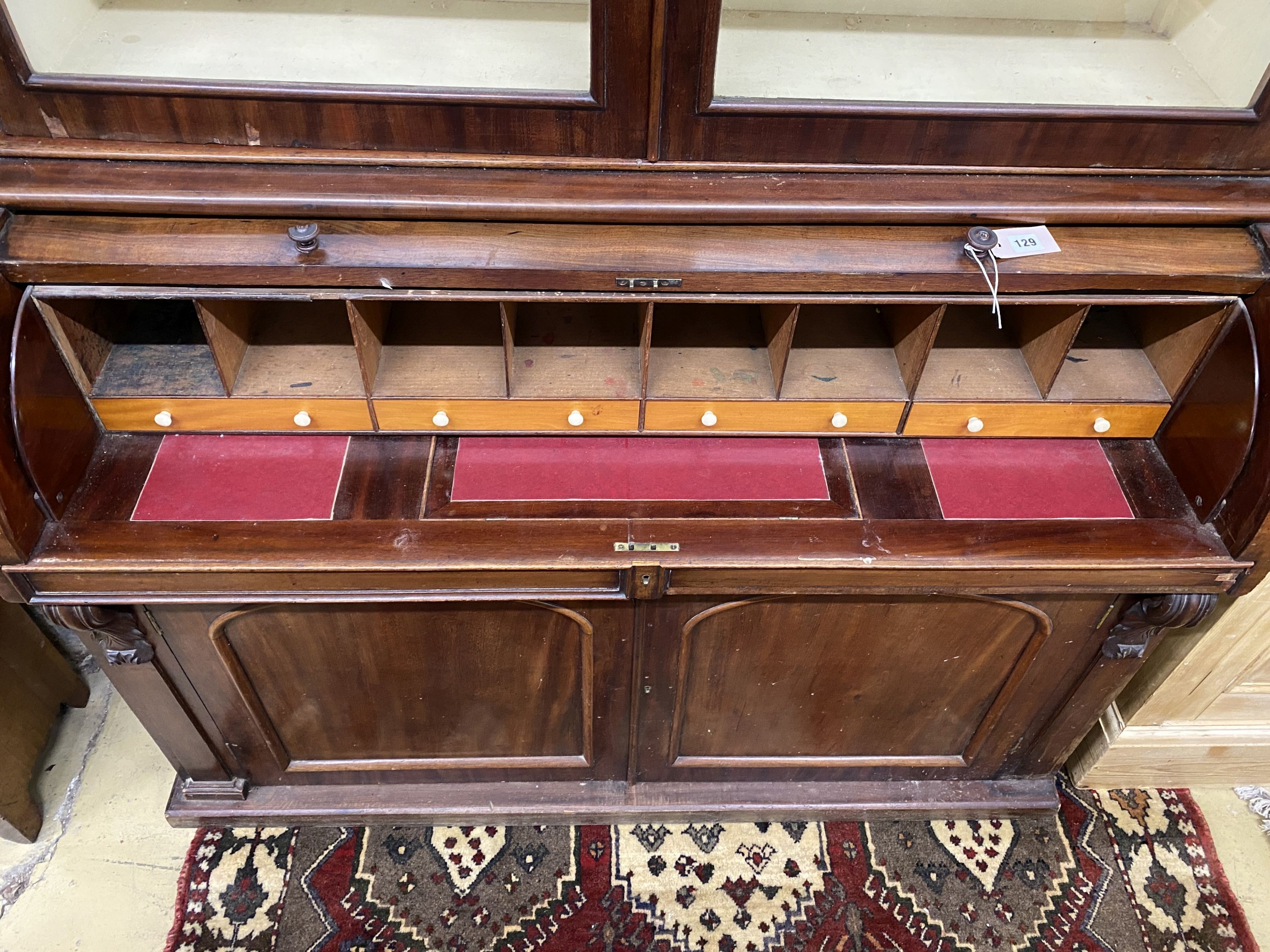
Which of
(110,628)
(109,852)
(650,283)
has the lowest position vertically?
(109,852)

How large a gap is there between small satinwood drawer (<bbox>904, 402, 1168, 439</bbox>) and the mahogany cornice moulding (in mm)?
253

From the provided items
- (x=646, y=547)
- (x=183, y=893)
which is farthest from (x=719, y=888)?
(x=183, y=893)

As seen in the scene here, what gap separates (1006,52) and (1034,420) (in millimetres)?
474

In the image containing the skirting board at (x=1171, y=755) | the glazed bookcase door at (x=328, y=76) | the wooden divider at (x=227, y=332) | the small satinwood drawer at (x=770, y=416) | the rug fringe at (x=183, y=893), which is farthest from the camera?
the skirting board at (x=1171, y=755)

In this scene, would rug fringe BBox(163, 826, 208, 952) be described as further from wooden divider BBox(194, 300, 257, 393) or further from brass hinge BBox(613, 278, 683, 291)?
brass hinge BBox(613, 278, 683, 291)

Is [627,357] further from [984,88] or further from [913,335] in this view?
[984,88]

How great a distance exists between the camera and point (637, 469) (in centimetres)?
126

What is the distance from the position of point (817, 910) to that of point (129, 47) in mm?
1669

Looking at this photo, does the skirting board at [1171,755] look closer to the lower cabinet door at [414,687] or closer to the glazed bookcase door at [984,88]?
the lower cabinet door at [414,687]

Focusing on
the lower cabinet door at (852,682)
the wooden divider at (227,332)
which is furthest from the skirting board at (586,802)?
the wooden divider at (227,332)

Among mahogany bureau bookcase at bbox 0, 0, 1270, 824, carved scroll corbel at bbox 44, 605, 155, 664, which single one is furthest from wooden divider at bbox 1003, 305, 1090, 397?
carved scroll corbel at bbox 44, 605, 155, 664

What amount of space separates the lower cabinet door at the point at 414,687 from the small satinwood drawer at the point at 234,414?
248 mm

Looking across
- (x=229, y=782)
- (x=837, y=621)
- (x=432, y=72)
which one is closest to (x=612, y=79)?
(x=432, y=72)

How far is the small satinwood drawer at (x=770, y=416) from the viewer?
1.23 meters
